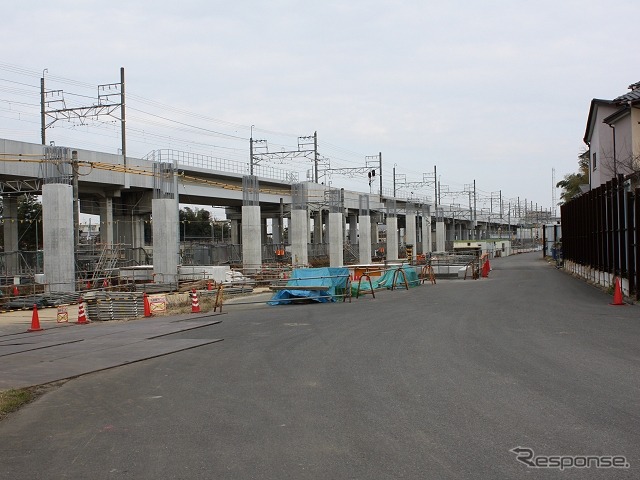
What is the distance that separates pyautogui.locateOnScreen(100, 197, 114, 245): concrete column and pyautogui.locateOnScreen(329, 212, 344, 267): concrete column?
1948 cm

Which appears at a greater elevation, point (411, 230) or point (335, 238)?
point (411, 230)

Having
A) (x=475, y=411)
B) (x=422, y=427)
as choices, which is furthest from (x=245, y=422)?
(x=475, y=411)

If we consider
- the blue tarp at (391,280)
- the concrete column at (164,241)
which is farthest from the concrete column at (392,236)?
the concrete column at (164,241)

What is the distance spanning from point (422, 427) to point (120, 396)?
16.0 ft

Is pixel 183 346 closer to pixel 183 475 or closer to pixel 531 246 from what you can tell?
pixel 183 475

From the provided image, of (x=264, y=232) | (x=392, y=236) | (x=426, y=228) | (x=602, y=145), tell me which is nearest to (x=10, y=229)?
(x=602, y=145)

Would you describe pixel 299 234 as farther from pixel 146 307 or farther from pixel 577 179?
pixel 577 179

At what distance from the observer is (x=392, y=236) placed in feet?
226

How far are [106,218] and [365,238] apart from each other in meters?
26.1

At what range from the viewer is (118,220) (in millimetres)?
51594

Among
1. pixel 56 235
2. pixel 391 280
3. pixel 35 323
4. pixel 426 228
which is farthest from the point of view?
pixel 426 228

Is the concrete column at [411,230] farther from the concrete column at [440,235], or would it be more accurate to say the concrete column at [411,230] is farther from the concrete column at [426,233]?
the concrete column at [440,235]

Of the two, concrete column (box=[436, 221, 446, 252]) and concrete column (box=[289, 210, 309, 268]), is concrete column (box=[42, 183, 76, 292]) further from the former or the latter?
concrete column (box=[436, 221, 446, 252])

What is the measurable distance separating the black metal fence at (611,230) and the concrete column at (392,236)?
31.3m
